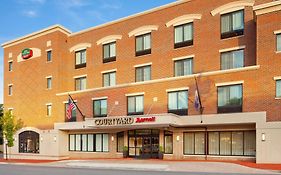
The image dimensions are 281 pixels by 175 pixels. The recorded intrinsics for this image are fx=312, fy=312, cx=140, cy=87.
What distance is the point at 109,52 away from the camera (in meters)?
37.2

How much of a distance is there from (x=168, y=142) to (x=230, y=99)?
7.69m

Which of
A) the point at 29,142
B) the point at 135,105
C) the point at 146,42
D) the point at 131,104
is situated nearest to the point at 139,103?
the point at 135,105

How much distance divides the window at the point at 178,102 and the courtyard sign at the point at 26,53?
22416 mm

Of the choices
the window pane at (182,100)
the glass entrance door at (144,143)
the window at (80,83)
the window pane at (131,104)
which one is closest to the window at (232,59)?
the window pane at (182,100)

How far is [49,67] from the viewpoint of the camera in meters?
40.9

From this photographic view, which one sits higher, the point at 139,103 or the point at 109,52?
the point at 109,52

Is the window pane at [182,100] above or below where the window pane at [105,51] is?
below

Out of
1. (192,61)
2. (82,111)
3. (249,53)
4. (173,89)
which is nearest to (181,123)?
(173,89)

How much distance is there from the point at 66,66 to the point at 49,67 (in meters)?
2.20

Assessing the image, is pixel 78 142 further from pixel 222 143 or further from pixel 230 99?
pixel 230 99

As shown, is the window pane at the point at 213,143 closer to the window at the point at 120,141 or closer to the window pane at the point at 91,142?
the window at the point at 120,141

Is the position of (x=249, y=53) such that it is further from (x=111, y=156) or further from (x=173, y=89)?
(x=111, y=156)

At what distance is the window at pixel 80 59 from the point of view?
130 ft

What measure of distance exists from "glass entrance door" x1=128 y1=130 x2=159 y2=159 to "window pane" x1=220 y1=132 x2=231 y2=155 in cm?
649
